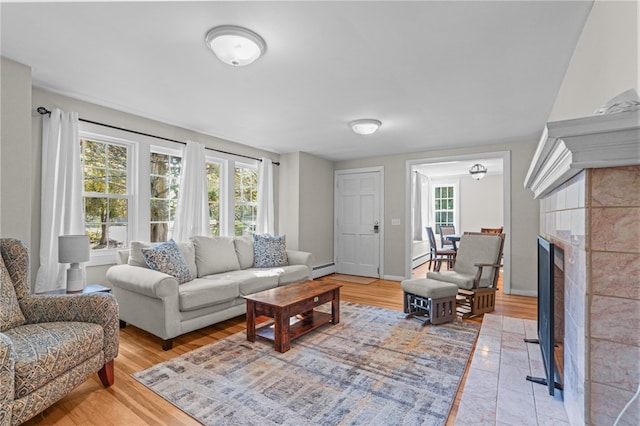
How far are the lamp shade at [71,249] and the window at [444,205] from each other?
8.32 meters

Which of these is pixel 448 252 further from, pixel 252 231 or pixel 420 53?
pixel 420 53

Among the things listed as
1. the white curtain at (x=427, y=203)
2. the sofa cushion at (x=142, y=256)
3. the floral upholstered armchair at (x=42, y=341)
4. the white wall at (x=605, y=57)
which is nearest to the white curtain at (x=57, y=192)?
the sofa cushion at (x=142, y=256)

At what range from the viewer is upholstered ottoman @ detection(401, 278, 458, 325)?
3.31 meters

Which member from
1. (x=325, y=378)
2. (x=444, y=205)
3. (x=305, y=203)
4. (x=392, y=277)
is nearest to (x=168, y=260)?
(x=325, y=378)

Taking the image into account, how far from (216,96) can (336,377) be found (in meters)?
2.72

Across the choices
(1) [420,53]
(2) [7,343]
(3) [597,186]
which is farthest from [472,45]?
(2) [7,343]

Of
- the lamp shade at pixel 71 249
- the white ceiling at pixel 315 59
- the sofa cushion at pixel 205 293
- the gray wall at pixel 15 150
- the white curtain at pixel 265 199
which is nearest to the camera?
the white ceiling at pixel 315 59

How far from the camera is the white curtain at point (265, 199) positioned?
5230 mm

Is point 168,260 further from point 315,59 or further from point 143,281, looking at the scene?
point 315,59

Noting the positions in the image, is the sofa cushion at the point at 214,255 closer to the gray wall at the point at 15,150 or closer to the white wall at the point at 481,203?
the gray wall at the point at 15,150

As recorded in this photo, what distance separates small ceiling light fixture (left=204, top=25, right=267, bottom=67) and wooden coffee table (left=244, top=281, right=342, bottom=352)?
195 cm

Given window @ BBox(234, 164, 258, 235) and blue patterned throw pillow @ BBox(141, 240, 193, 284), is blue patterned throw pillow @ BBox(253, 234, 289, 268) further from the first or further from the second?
blue patterned throw pillow @ BBox(141, 240, 193, 284)

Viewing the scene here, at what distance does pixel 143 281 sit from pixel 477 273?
11.7ft

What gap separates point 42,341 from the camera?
1.71 metres
